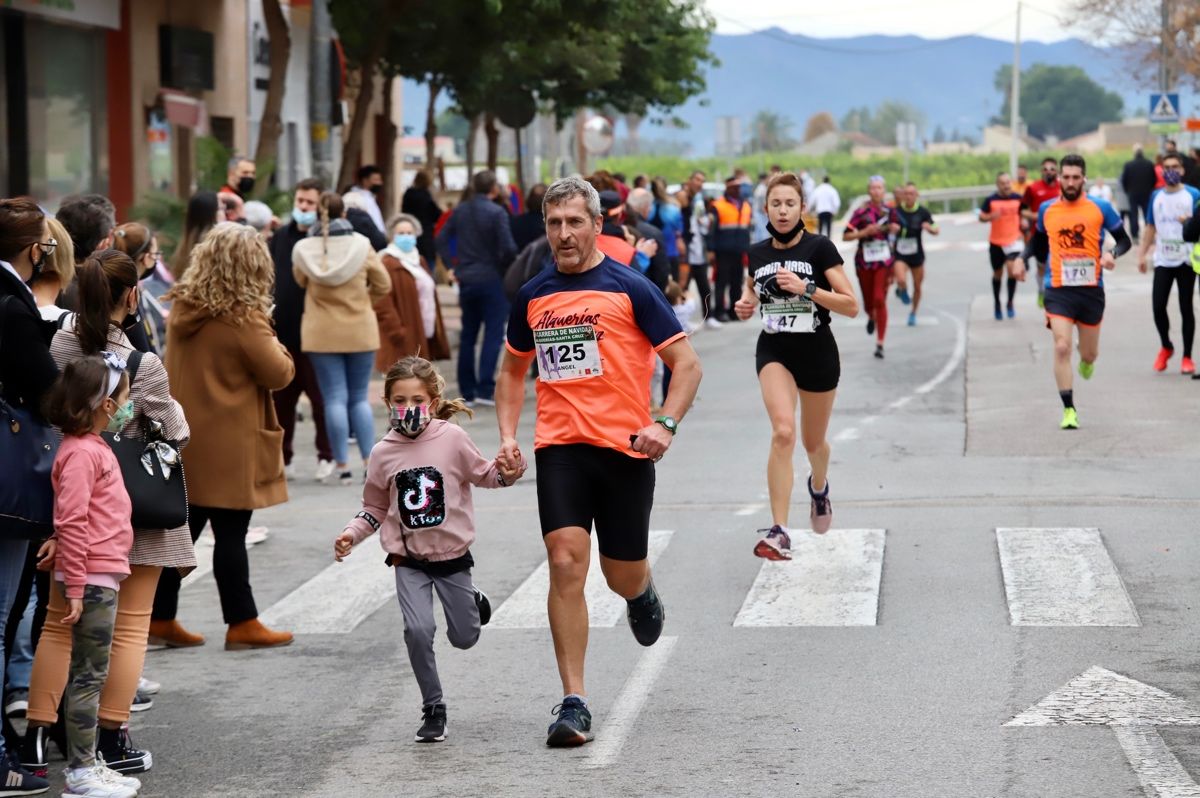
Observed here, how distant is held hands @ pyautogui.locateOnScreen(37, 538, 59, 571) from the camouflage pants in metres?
0.10

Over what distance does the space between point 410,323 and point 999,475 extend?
184 inches

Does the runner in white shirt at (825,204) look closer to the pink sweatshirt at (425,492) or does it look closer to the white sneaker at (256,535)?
the white sneaker at (256,535)

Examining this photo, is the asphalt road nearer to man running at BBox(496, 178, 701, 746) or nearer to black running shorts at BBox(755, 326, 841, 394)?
man running at BBox(496, 178, 701, 746)

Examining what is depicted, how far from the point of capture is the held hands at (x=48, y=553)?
Answer: 244 inches

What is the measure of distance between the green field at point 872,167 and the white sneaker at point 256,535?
249ft

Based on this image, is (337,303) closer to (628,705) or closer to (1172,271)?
(628,705)

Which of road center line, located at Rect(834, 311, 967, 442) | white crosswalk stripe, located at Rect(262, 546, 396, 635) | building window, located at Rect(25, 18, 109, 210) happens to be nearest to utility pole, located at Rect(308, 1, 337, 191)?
building window, located at Rect(25, 18, 109, 210)

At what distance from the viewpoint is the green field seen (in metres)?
93.6

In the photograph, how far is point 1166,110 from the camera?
37.6 m

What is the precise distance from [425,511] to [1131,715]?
259 cm

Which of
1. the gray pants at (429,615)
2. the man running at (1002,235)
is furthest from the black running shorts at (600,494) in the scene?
the man running at (1002,235)

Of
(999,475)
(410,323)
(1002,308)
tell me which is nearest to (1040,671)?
(999,475)

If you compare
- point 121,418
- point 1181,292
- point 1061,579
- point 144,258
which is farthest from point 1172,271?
point 121,418

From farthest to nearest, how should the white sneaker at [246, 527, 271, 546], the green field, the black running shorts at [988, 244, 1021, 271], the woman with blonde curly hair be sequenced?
the green field → the black running shorts at [988, 244, 1021, 271] → the white sneaker at [246, 527, 271, 546] → the woman with blonde curly hair
